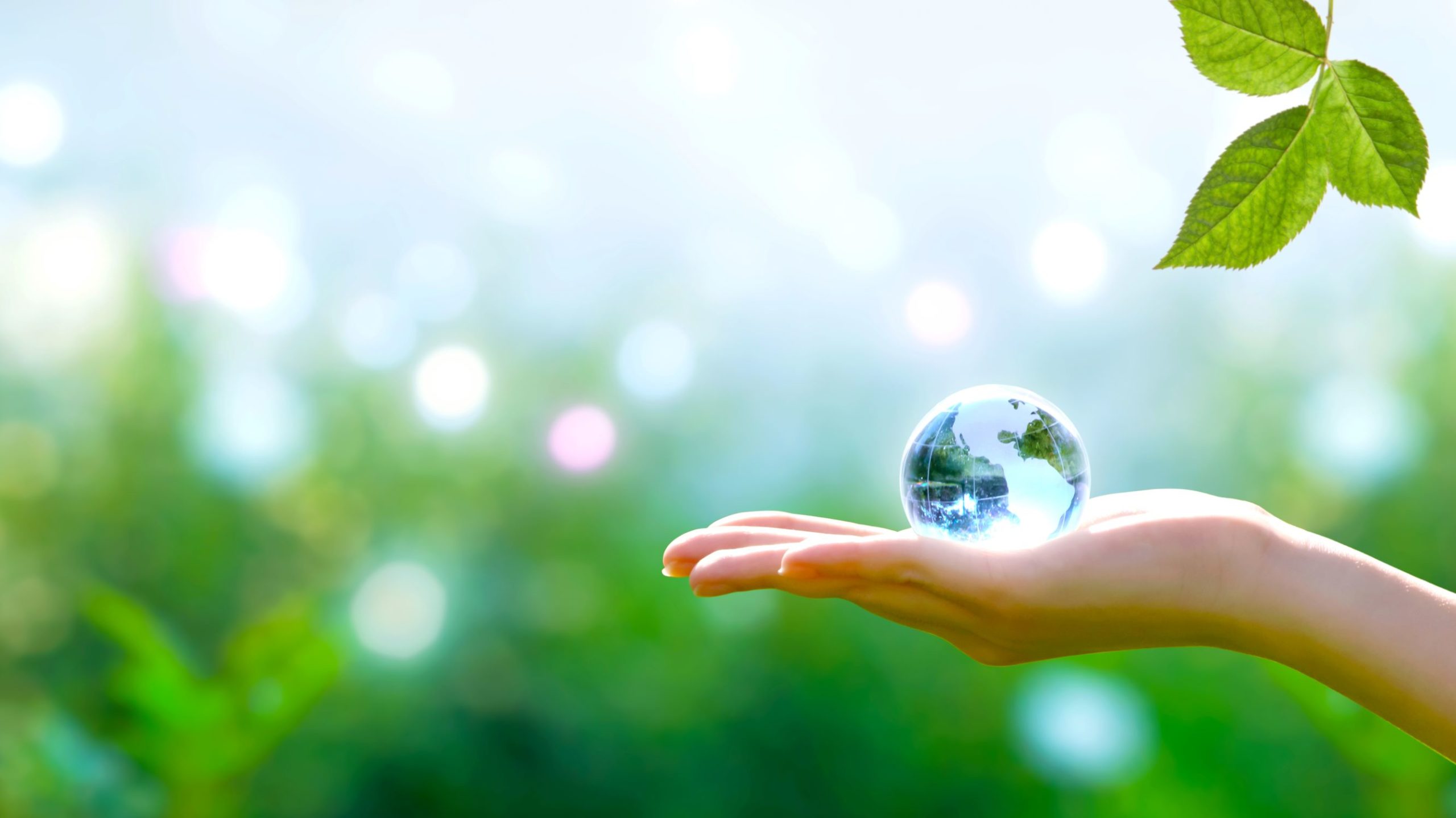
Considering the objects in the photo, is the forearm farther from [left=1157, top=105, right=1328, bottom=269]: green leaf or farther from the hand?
[left=1157, top=105, right=1328, bottom=269]: green leaf

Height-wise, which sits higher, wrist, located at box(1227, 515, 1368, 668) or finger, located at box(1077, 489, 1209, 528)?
finger, located at box(1077, 489, 1209, 528)

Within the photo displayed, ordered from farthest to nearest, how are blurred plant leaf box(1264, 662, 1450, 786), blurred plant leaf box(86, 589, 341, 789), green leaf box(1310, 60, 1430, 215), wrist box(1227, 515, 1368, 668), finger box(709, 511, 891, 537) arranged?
blurred plant leaf box(86, 589, 341, 789) → blurred plant leaf box(1264, 662, 1450, 786) → finger box(709, 511, 891, 537) → wrist box(1227, 515, 1368, 668) → green leaf box(1310, 60, 1430, 215)

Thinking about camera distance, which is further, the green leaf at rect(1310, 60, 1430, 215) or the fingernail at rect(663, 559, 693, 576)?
the fingernail at rect(663, 559, 693, 576)

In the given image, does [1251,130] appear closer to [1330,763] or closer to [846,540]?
[846,540]

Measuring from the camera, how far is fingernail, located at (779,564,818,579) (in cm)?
164

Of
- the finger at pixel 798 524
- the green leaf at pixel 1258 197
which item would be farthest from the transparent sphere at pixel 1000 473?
the green leaf at pixel 1258 197

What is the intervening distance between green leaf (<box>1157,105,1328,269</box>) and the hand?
0.90 meters

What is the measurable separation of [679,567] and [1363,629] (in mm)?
1257

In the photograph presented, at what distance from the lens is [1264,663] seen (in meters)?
5.12

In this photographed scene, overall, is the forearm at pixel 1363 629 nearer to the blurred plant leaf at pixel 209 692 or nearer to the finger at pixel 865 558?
the finger at pixel 865 558

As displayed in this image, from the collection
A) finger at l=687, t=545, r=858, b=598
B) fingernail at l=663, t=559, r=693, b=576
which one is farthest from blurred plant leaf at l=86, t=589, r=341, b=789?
finger at l=687, t=545, r=858, b=598

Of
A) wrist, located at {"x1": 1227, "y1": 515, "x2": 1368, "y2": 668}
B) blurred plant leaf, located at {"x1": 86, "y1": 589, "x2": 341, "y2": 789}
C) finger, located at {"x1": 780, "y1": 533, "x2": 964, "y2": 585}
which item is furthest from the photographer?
blurred plant leaf, located at {"x1": 86, "y1": 589, "x2": 341, "y2": 789}

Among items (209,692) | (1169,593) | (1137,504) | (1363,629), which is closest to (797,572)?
(1169,593)

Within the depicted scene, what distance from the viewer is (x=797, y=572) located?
1646mm
